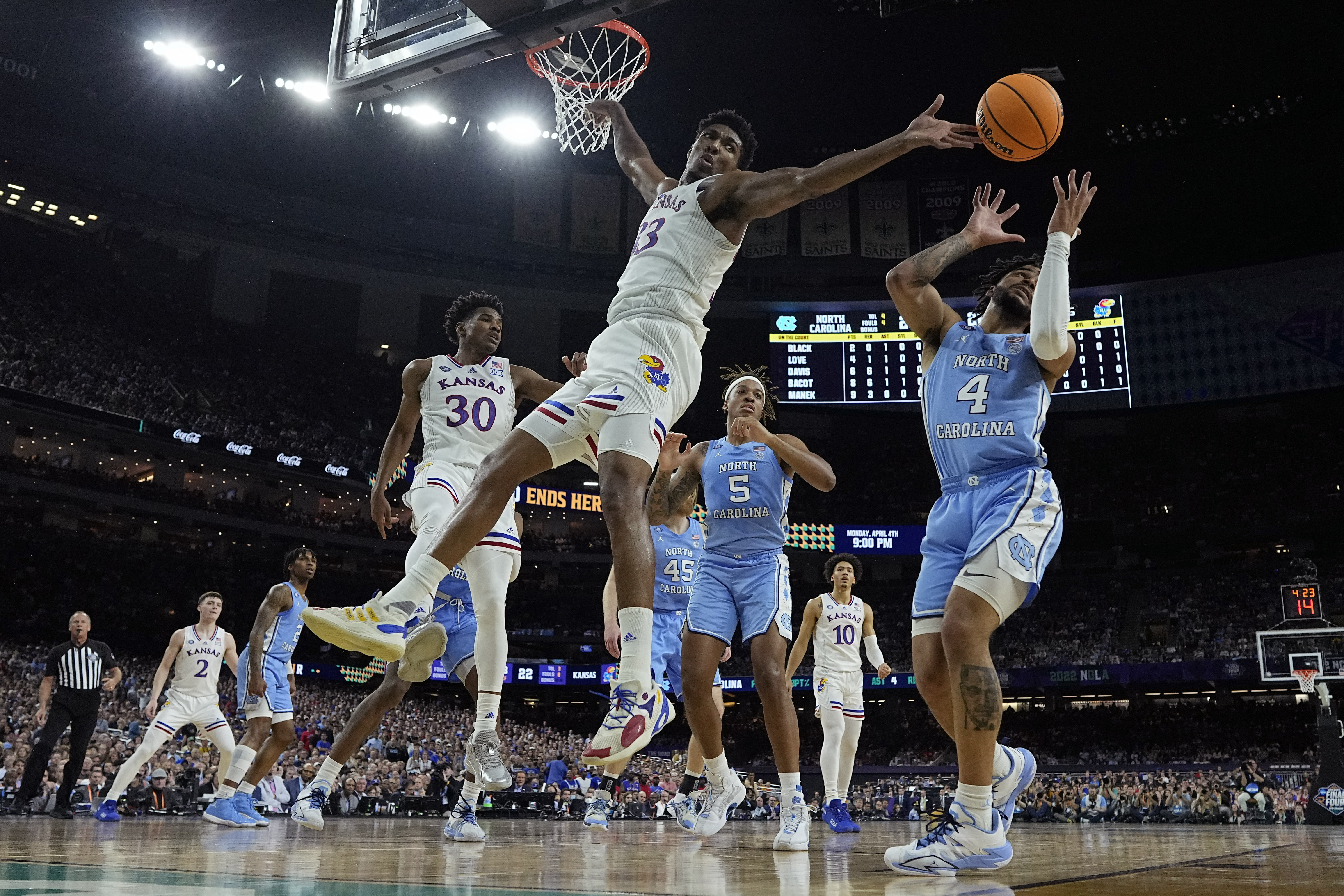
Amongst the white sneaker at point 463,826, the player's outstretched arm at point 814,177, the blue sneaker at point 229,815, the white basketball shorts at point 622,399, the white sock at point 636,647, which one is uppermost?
the player's outstretched arm at point 814,177

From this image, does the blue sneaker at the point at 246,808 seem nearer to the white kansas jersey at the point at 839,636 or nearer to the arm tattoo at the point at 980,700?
the white kansas jersey at the point at 839,636

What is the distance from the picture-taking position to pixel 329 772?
6.16 m

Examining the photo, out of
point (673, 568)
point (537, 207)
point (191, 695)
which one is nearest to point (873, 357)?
point (537, 207)

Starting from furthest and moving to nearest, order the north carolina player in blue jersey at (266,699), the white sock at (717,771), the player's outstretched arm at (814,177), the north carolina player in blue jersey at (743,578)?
1. the north carolina player in blue jersey at (266,699)
2. the white sock at (717,771)
3. the north carolina player in blue jersey at (743,578)
4. the player's outstretched arm at (814,177)

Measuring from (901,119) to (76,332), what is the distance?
2326 centimetres

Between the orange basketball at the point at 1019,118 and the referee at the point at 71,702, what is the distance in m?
8.86

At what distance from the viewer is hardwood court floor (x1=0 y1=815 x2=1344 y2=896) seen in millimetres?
2551

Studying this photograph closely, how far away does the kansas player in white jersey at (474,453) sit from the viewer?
5.20m

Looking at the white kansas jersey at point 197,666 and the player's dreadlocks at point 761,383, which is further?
the white kansas jersey at point 197,666

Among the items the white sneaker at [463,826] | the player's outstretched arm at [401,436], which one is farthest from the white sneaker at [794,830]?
the player's outstretched arm at [401,436]

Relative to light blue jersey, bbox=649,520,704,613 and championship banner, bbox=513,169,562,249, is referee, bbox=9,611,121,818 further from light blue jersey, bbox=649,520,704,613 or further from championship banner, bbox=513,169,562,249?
championship banner, bbox=513,169,562,249

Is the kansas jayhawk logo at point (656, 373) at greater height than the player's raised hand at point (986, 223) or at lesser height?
lesser

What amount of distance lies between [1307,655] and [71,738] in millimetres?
19577

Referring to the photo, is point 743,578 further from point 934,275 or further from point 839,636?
point 839,636
